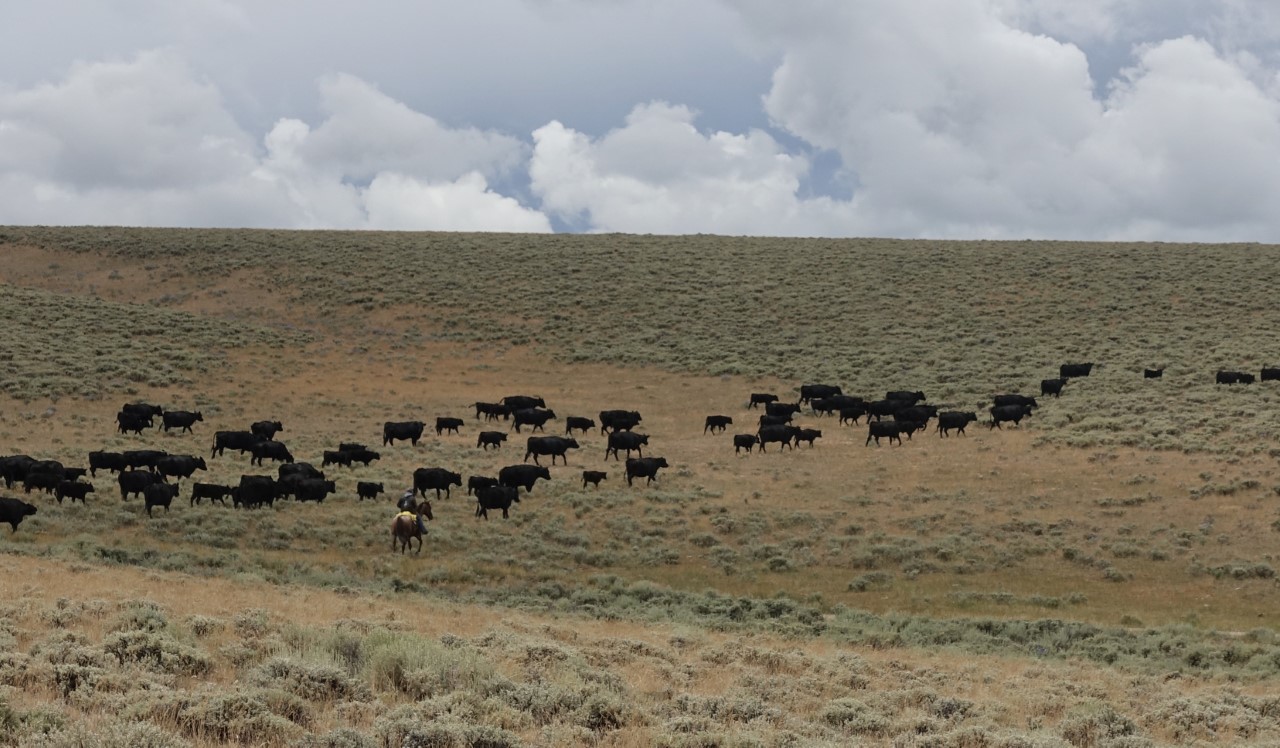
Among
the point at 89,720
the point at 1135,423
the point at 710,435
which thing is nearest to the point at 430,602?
the point at 89,720

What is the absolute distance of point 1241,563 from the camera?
69.6 feet

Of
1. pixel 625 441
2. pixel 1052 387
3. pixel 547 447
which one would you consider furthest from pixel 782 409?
pixel 1052 387

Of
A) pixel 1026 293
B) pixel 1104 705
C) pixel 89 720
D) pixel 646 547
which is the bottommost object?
pixel 646 547

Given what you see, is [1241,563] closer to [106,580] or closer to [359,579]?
[359,579]

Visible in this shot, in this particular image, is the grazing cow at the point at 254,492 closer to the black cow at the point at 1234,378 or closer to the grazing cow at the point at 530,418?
the grazing cow at the point at 530,418

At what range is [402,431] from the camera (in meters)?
35.6

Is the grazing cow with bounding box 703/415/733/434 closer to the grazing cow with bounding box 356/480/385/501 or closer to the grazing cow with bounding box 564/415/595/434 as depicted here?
the grazing cow with bounding box 564/415/595/434

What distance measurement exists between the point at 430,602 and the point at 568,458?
16.7 m

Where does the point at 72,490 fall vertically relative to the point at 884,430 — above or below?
below

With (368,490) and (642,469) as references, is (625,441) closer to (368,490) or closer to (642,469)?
(642,469)

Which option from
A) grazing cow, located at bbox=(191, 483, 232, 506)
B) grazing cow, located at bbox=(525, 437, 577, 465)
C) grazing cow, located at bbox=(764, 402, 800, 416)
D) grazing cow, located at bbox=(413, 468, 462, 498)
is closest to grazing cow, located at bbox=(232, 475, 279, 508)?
grazing cow, located at bbox=(191, 483, 232, 506)

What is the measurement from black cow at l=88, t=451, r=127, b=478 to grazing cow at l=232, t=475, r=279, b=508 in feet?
16.9

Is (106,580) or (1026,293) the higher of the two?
(1026,293)

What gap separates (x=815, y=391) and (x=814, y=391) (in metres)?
0.04
